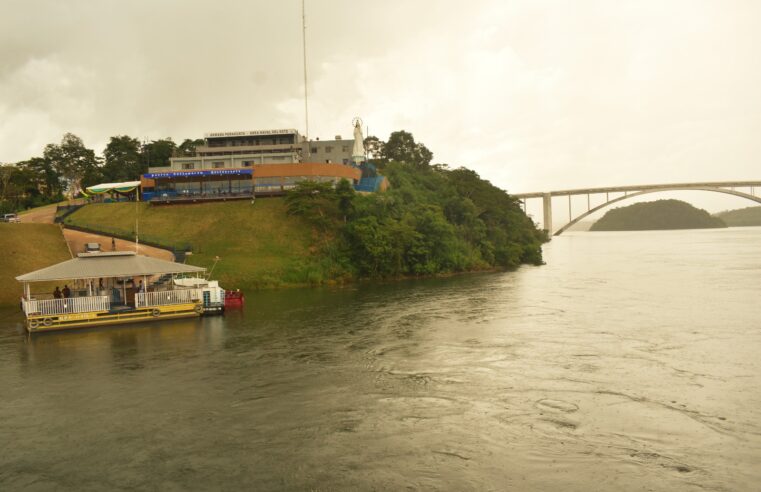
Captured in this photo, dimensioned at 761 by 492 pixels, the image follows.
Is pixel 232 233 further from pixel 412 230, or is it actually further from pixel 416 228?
pixel 416 228

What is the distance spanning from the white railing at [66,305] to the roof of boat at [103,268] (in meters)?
1.48

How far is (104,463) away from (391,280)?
52178 millimetres

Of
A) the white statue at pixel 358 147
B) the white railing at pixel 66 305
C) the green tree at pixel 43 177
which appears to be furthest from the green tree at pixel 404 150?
the white railing at pixel 66 305

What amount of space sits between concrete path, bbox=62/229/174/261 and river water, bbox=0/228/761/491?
2504 cm

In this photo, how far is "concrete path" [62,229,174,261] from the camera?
194 ft

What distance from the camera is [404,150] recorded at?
143 meters

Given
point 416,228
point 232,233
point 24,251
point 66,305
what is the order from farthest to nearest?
point 416,228 → point 232,233 → point 24,251 → point 66,305

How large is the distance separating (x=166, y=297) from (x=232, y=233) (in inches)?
1198

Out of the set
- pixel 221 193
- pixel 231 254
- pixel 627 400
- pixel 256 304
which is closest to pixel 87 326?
pixel 256 304

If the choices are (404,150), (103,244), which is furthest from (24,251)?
(404,150)

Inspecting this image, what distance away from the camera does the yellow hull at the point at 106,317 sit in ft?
111

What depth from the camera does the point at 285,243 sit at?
221 feet

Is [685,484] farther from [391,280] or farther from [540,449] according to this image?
[391,280]

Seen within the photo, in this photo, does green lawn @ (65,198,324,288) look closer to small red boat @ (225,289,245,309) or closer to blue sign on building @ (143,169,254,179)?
blue sign on building @ (143,169,254,179)
